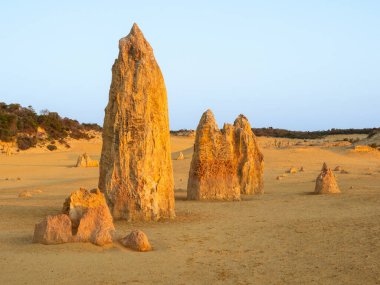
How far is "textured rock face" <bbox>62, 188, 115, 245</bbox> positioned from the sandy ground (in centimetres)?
21

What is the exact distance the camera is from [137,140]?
11195 mm

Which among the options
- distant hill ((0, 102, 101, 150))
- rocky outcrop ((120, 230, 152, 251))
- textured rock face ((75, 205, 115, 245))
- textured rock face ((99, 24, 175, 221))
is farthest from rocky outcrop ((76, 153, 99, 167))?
rocky outcrop ((120, 230, 152, 251))

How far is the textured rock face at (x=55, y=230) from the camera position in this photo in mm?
8172

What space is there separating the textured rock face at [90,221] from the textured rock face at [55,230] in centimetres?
17

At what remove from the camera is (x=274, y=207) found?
1332 centimetres

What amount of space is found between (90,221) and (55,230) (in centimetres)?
56

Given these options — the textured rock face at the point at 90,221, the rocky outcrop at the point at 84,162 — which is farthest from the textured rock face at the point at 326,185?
the rocky outcrop at the point at 84,162

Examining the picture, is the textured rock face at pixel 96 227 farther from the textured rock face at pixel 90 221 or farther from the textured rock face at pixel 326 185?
the textured rock face at pixel 326 185

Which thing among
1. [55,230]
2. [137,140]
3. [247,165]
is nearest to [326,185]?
[247,165]

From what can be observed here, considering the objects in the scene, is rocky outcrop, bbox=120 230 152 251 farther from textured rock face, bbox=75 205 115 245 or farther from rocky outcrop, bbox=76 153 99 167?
rocky outcrop, bbox=76 153 99 167

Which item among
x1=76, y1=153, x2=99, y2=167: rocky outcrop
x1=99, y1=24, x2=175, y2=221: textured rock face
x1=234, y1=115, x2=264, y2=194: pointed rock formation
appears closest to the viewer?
x1=99, y1=24, x2=175, y2=221: textured rock face

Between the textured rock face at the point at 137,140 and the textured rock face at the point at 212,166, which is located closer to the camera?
the textured rock face at the point at 137,140

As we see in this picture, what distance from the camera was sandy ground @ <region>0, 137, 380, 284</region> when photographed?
6.61 m

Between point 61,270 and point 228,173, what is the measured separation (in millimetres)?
8693
